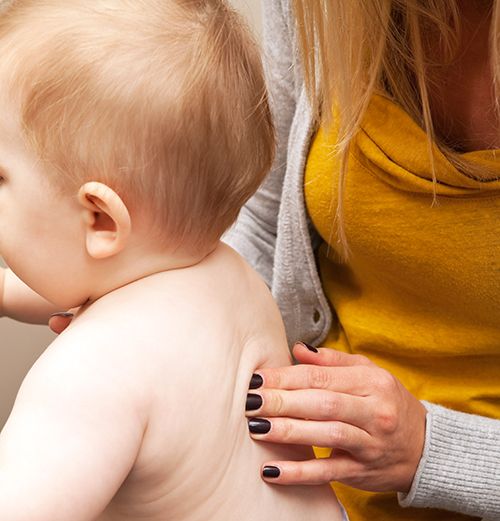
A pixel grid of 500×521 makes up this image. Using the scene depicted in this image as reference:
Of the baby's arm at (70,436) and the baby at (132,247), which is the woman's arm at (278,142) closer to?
the baby at (132,247)

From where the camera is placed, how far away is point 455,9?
0.84m

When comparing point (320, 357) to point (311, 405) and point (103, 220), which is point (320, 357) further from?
point (103, 220)

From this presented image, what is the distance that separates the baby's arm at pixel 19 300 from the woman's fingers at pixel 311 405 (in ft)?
0.81

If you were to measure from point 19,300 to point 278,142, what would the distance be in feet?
1.17

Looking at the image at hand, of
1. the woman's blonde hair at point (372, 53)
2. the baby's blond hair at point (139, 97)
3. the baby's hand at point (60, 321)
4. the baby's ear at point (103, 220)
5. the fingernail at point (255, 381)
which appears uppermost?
the baby's blond hair at point (139, 97)

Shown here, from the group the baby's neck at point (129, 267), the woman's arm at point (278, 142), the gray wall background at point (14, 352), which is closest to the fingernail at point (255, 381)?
the baby's neck at point (129, 267)

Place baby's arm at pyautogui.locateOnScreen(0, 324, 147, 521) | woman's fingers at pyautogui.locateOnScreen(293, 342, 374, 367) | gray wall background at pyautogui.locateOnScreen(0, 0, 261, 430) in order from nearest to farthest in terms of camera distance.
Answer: baby's arm at pyautogui.locateOnScreen(0, 324, 147, 521) → woman's fingers at pyautogui.locateOnScreen(293, 342, 374, 367) → gray wall background at pyautogui.locateOnScreen(0, 0, 261, 430)

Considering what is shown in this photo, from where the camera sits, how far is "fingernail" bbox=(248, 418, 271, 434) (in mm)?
699

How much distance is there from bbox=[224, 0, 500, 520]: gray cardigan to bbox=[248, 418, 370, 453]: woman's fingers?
0.36 feet

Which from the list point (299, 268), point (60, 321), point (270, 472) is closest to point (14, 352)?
point (299, 268)

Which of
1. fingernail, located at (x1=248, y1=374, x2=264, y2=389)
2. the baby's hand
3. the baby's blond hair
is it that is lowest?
fingernail, located at (x1=248, y1=374, x2=264, y2=389)

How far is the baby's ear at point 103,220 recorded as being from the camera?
2.09 feet

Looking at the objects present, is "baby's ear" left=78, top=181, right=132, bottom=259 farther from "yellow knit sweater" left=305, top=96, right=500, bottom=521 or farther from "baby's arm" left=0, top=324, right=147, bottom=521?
"yellow knit sweater" left=305, top=96, right=500, bottom=521

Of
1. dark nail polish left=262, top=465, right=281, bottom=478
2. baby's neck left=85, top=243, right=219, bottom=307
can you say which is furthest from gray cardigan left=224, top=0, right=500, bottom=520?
baby's neck left=85, top=243, right=219, bottom=307
